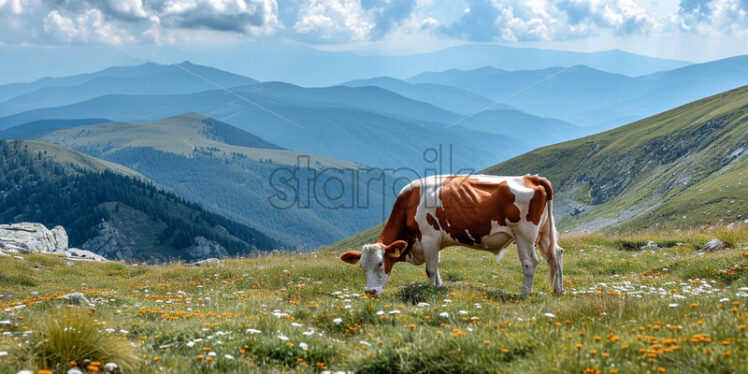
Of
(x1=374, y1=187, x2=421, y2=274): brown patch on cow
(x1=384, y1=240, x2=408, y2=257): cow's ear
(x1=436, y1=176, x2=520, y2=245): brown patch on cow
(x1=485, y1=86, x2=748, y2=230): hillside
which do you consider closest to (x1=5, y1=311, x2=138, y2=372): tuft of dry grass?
(x1=384, y1=240, x2=408, y2=257): cow's ear

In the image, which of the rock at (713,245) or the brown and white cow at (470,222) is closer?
the brown and white cow at (470,222)

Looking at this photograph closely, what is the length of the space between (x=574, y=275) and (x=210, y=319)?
12630 mm

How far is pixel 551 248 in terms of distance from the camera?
13367 mm

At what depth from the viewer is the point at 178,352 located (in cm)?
705

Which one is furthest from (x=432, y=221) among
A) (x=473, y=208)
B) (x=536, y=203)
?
(x=536, y=203)

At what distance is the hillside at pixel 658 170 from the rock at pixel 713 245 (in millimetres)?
28758

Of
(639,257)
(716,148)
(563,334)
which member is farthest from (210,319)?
(716,148)

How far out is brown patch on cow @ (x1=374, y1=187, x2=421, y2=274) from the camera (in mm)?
13836

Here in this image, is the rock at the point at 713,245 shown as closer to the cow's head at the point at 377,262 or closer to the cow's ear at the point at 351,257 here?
the cow's head at the point at 377,262

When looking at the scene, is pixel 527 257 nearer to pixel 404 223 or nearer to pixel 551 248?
pixel 551 248

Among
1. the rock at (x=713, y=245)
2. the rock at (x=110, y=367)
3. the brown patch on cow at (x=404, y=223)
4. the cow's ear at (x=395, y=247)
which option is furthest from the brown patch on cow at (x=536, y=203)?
the rock at (x=713, y=245)

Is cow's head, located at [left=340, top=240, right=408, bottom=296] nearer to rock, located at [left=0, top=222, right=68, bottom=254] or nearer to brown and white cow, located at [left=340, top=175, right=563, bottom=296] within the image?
brown and white cow, located at [left=340, top=175, right=563, bottom=296]

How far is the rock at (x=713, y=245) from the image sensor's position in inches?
739

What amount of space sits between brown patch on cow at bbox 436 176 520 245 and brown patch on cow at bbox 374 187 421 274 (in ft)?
2.50
